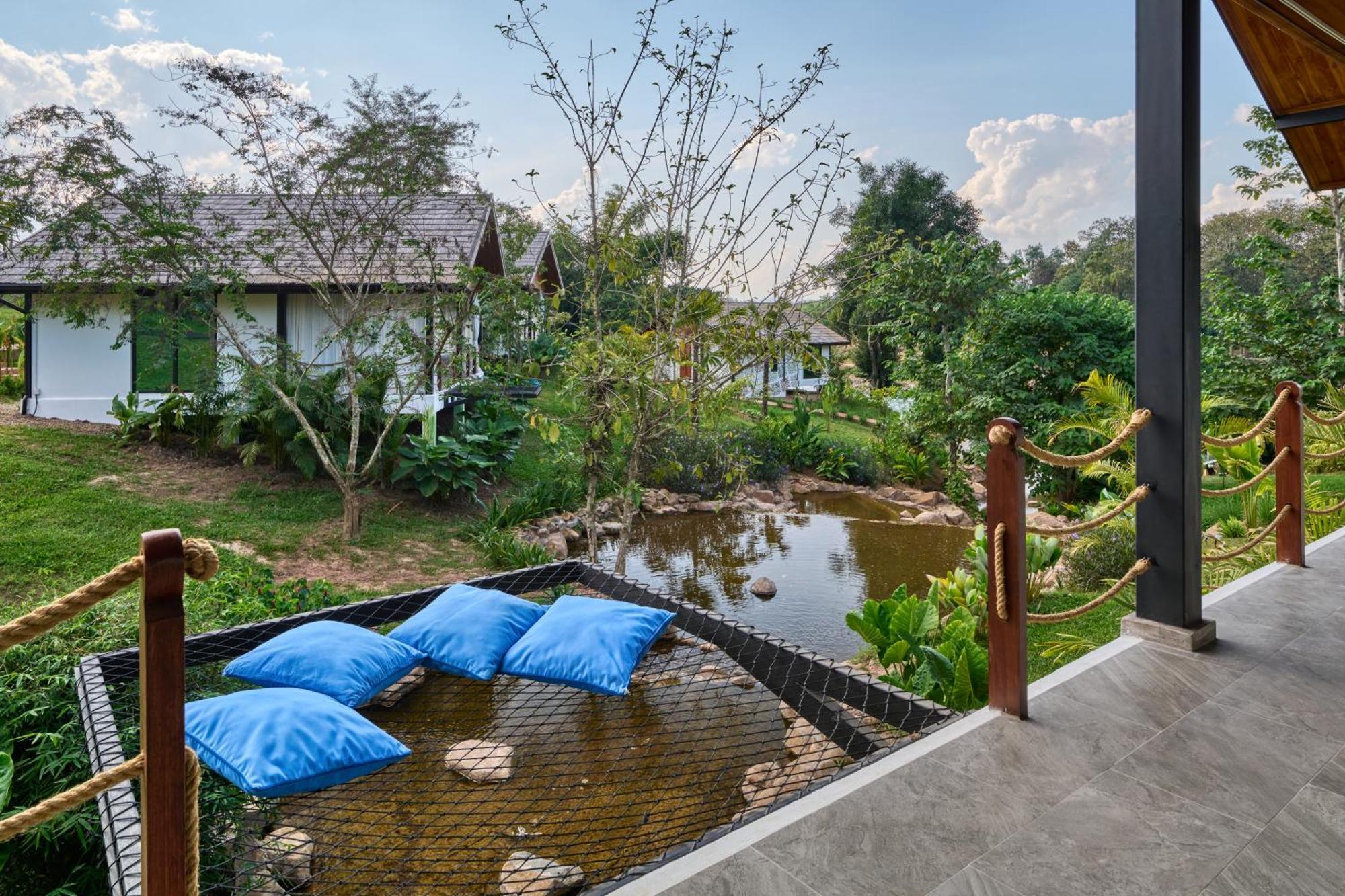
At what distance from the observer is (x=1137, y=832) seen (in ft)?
5.72

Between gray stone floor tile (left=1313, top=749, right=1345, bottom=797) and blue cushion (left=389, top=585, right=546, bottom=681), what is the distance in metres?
2.59

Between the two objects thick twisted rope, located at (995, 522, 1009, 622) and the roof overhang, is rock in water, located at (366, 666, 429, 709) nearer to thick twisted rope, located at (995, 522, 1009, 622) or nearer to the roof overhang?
thick twisted rope, located at (995, 522, 1009, 622)

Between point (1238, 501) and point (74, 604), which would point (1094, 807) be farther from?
point (1238, 501)

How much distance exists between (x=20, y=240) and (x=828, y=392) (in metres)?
9.35

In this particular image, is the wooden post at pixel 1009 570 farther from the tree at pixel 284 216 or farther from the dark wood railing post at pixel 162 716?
the tree at pixel 284 216

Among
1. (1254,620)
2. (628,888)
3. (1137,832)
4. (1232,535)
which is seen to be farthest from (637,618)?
(1232,535)

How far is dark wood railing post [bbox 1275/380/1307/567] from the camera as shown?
3.68m

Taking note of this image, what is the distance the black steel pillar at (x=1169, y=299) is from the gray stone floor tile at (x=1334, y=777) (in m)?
0.81

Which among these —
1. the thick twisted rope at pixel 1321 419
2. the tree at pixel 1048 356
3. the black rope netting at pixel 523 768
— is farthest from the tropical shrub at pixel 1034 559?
the tree at pixel 1048 356

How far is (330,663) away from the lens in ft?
9.79

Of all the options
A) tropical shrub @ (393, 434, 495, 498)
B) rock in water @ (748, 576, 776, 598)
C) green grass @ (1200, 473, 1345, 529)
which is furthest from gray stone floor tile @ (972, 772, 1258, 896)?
tropical shrub @ (393, 434, 495, 498)

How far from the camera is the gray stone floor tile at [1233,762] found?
1889 millimetres

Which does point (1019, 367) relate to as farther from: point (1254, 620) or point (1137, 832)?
point (1137, 832)

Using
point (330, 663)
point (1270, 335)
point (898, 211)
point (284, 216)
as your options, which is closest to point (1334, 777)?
point (330, 663)
